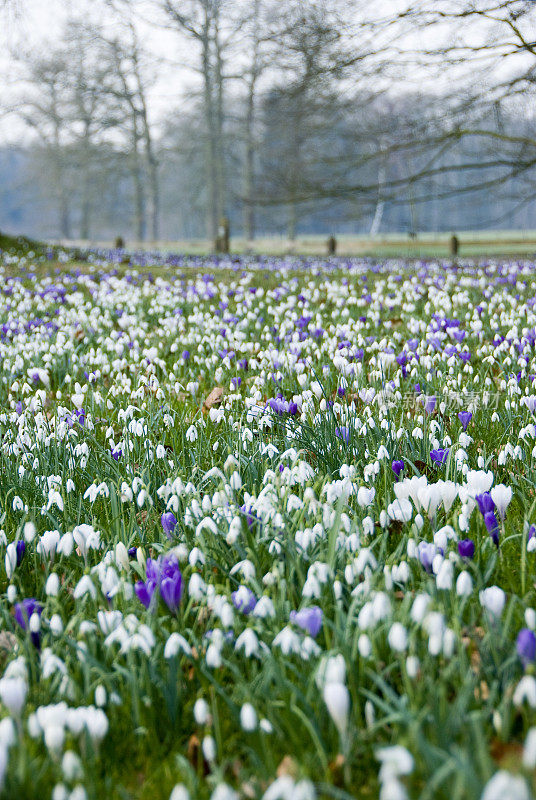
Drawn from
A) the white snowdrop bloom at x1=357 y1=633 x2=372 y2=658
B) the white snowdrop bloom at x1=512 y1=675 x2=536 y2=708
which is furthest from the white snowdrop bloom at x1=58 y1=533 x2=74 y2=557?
Result: the white snowdrop bloom at x1=512 y1=675 x2=536 y2=708

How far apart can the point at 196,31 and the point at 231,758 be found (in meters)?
31.0

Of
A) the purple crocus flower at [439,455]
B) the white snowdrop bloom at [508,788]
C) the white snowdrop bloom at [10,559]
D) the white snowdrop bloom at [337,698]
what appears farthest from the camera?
the purple crocus flower at [439,455]

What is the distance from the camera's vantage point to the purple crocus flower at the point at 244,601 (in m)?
1.77

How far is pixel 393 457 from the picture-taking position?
279 cm

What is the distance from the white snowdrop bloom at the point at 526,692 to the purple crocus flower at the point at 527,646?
0.24 ft

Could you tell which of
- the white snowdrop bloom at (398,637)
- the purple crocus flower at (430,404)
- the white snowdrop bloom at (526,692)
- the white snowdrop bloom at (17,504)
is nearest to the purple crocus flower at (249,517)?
the white snowdrop bloom at (398,637)

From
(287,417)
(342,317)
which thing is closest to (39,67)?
(342,317)

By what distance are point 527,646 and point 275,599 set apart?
652 millimetres

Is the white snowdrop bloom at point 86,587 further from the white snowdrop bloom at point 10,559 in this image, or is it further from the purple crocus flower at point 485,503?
the purple crocus flower at point 485,503

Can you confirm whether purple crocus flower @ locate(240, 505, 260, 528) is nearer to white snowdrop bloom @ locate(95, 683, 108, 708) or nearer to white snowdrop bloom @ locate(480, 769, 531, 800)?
white snowdrop bloom @ locate(95, 683, 108, 708)

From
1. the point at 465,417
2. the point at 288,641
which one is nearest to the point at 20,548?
the point at 288,641

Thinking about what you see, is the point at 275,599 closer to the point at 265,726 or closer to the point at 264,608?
the point at 264,608

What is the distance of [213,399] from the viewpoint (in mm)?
4281

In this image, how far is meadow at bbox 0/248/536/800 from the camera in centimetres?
134
